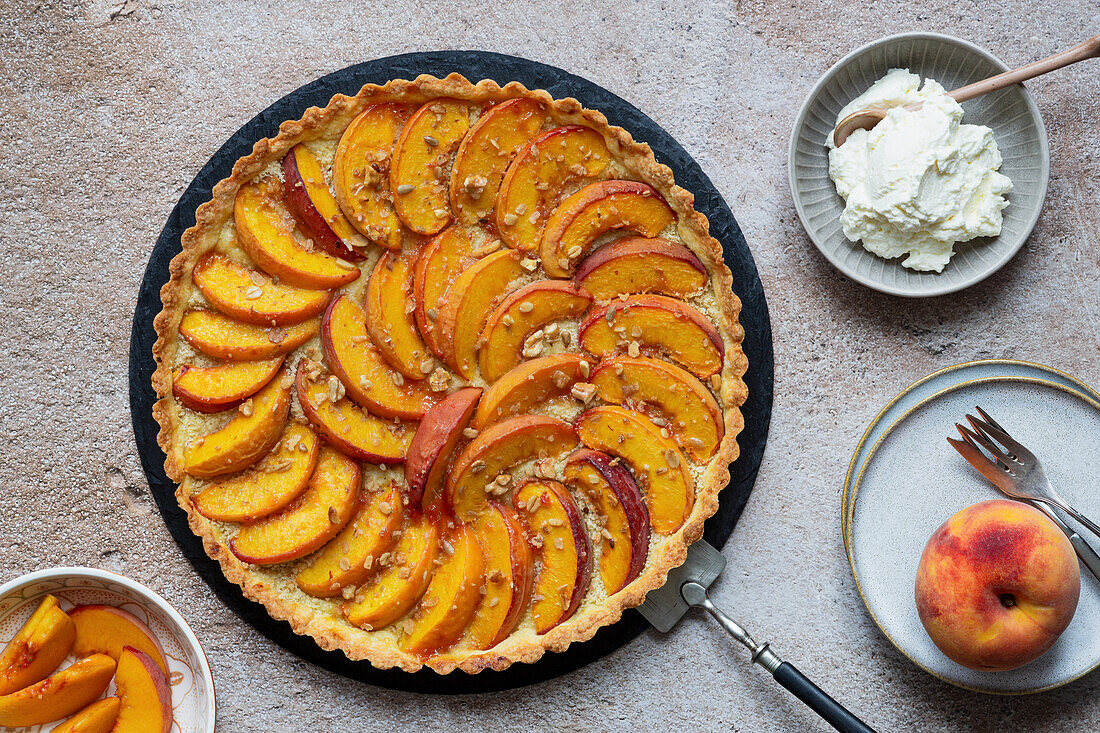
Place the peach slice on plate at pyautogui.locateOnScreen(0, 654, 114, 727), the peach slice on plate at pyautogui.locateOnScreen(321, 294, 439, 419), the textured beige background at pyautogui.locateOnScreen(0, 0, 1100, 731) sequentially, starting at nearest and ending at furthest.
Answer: the peach slice on plate at pyautogui.locateOnScreen(0, 654, 114, 727) → the peach slice on plate at pyautogui.locateOnScreen(321, 294, 439, 419) → the textured beige background at pyautogui.locateOnScreen(0, 0, 1100, 731)

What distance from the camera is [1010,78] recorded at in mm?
2455

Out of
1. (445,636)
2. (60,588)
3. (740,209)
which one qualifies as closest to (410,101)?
(740,209)

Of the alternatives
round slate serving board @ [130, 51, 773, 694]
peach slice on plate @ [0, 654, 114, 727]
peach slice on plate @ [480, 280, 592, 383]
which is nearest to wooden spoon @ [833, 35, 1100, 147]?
round slate serving board @ [130, 51, 773, 694]

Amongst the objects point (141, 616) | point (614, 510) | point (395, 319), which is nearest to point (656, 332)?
point (614, 510)

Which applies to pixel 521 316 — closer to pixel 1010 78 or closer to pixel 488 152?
pixel 488 152

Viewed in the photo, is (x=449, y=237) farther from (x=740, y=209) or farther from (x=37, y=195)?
(x=37, y=195)

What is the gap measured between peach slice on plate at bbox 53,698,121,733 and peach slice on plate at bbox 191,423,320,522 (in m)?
0.59

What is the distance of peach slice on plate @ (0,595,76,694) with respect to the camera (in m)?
2.18

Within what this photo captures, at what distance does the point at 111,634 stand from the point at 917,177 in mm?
2786

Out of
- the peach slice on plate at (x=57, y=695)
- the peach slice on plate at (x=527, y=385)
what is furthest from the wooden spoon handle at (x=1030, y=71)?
the peach slice on plate at (x=57, y=695)

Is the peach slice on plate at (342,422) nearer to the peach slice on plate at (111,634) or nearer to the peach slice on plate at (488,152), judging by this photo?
the peach slice on plate at (488,152)

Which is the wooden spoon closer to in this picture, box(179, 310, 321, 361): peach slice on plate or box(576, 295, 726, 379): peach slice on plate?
box(576, 295, 726, 379): peach slice on plate

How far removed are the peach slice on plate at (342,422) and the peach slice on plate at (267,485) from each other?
66mm

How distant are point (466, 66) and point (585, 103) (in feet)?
1.37
